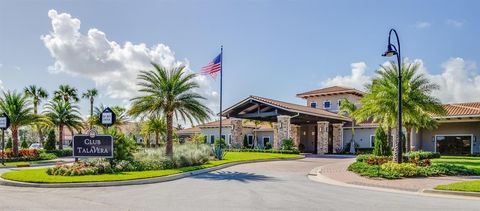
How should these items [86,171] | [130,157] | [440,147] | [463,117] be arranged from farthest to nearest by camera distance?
[440,147], [463,117], [130,157], [86,171]

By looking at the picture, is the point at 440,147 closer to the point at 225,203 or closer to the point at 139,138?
the point at 225,203

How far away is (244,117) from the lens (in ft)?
136

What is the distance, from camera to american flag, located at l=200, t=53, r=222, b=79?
3048 centimetres

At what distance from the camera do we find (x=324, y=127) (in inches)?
1608

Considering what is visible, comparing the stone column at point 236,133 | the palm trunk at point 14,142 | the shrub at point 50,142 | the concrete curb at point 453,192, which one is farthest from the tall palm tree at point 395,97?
the shrub at point 50,142

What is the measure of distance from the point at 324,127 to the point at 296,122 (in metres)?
5.15

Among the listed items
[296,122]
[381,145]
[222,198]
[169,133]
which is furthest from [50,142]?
[222,198]

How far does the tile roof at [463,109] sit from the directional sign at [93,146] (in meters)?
26.2

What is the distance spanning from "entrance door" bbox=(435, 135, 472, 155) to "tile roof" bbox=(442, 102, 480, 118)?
2.38 meters

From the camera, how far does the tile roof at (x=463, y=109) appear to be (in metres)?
33.8

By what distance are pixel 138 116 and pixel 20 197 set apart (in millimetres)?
12737

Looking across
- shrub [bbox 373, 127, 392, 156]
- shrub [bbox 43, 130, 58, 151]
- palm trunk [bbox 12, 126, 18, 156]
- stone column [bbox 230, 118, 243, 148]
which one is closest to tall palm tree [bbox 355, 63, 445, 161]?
shrub [bbox 373, 127, 392, 156]

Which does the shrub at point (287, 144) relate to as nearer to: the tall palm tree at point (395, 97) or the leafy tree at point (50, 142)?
the tall palm tree at point (395, 97)

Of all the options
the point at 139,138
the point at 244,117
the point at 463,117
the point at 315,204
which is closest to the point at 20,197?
the point at 315,204
